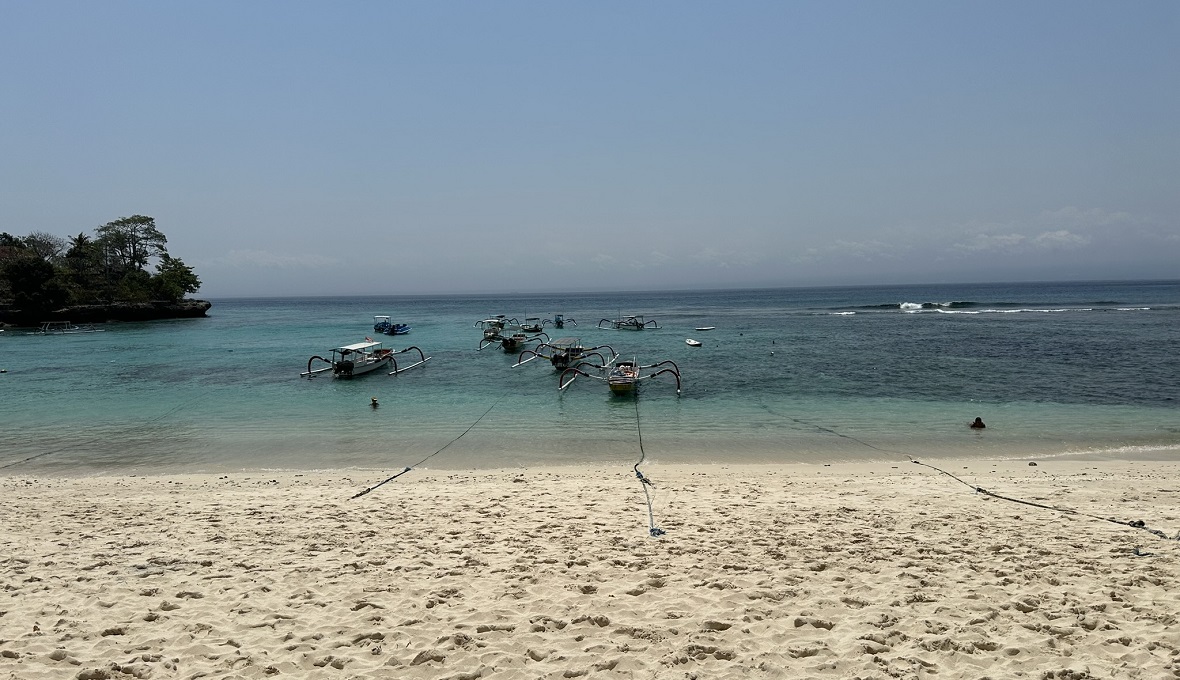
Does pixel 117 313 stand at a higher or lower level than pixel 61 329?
higher

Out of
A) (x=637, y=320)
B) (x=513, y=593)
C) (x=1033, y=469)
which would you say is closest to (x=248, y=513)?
(x=513, y=593)

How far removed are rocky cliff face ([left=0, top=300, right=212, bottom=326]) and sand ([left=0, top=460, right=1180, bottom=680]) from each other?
6328 centimetres

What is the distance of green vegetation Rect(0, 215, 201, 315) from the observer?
179 feet

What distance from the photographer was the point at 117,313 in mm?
61375

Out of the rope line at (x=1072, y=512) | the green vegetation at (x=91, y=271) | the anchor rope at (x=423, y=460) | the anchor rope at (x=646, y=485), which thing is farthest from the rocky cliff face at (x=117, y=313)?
the rope line at (x=1072, y=512)

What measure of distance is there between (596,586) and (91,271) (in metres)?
82.1

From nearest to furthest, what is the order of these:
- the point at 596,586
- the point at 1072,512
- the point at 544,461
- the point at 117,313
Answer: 1. the point at 596,586
2. the point at 1072,512
3. the point at 544,461
4. the point at 117,313

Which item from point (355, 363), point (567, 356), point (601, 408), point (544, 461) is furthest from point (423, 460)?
point (355, 363)

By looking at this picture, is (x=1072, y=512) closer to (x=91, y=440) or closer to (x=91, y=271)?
(x=91, y=440)

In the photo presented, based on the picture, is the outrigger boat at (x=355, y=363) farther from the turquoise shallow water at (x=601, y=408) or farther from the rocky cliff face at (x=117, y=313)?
the rocky cliff face at (x=117, y=313)

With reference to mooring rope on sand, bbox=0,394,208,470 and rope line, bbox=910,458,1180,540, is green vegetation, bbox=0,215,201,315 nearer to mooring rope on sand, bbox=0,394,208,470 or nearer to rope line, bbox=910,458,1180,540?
mooring rope on sand, bbox=0,394,208,470

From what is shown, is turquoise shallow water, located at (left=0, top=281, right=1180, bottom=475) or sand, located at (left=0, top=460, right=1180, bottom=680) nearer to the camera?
sand, located at (left=0, top=460, right=1180, bottom=680)

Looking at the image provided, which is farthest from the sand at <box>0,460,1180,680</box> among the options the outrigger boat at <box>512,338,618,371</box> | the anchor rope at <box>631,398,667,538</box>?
the outrigger boat at <box>512,338,618,371</box>

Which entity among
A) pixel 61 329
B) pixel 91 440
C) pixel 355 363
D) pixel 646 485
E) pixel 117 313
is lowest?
pixel 91 440
